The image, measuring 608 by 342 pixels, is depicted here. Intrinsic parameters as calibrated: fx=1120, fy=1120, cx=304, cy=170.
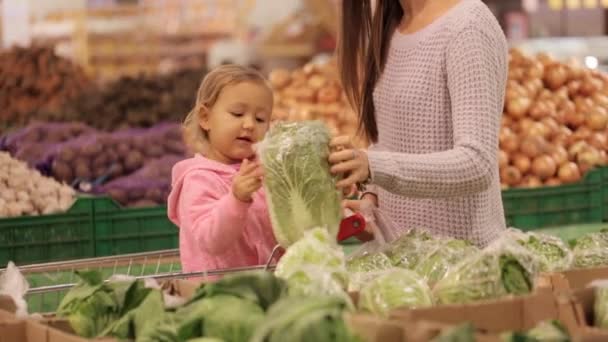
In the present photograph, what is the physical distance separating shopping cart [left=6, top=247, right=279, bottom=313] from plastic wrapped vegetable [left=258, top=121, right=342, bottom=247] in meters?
0.10

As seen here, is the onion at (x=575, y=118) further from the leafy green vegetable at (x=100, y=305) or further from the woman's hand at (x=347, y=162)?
the leafy green vegetable at (x=100, y=305)

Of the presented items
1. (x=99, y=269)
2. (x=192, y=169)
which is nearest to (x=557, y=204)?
(x=192, y=169)

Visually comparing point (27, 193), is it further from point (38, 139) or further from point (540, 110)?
point (540, 110)

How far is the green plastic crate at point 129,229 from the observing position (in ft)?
15.3

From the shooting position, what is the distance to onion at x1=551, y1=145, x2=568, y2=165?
5.83 meters

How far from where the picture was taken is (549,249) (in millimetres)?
2789

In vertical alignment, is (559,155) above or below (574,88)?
below

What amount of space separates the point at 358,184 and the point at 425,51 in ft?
1.88

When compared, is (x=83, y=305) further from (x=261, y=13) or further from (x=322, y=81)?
(x=261, y=13)

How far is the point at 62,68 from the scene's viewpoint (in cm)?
831

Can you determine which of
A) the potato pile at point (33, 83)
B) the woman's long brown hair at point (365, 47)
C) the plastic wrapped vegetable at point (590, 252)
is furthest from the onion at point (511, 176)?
the potato pile at point (33, 83)

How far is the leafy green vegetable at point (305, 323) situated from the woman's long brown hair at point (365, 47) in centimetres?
168

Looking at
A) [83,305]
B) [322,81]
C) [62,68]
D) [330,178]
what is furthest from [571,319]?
[62,68]

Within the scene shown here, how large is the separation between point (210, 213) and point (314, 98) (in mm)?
4044
